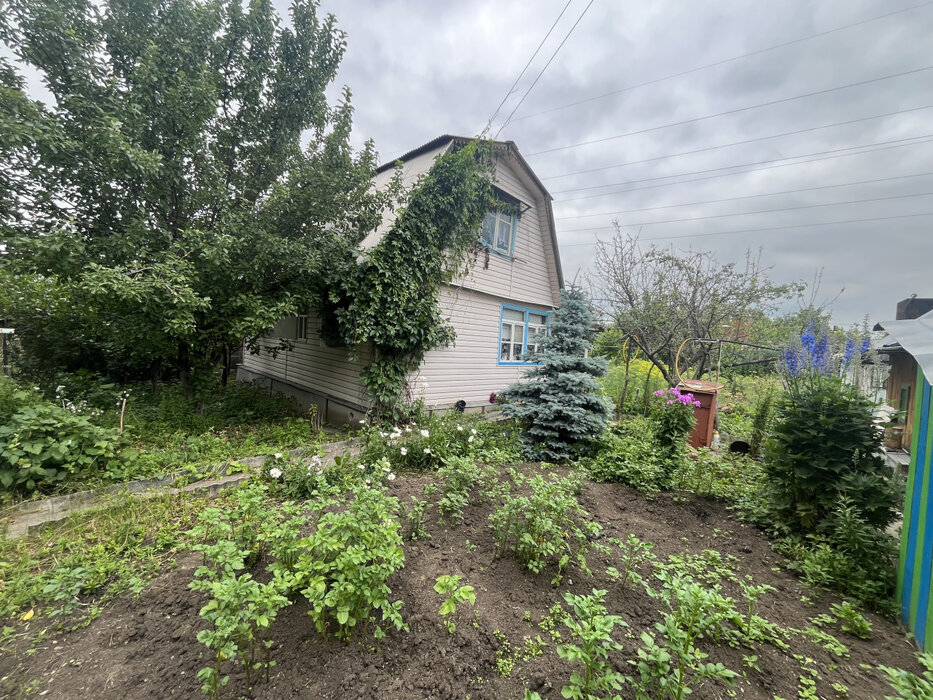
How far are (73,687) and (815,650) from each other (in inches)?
159

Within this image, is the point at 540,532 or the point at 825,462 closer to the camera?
the point at 540,532

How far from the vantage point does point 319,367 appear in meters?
8.09

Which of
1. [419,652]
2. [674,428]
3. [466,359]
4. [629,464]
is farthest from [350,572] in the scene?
[466,359]

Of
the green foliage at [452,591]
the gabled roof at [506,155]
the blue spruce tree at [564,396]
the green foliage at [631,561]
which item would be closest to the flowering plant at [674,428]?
the blue spruce tree at [564,396]

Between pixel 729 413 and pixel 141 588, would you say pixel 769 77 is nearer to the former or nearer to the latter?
pixel 729 413

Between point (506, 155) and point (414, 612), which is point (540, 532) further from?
point (506, 155)

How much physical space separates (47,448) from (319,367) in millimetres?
4711

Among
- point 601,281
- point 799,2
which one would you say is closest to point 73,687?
point 601,281

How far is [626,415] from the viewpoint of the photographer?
8359 mm

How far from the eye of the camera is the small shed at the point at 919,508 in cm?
197

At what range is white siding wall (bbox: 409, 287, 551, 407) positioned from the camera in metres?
7.47

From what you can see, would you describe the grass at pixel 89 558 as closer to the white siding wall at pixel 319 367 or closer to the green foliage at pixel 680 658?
the green foliage at pixel 680 658

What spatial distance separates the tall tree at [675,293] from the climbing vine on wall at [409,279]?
4806mm

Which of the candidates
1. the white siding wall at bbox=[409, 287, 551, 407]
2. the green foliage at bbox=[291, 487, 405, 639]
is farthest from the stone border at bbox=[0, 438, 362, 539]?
the white siding wall at bbox=[409, 287, 551, 407]
